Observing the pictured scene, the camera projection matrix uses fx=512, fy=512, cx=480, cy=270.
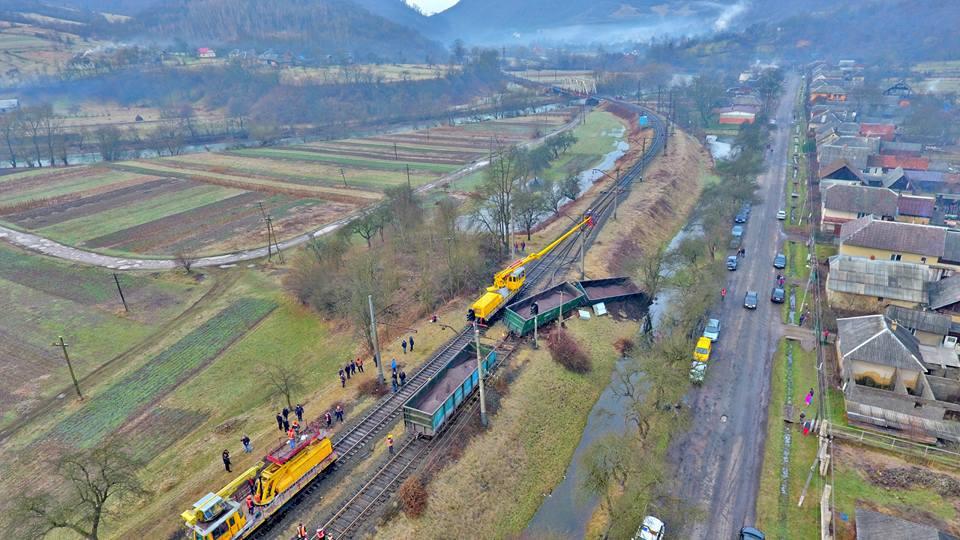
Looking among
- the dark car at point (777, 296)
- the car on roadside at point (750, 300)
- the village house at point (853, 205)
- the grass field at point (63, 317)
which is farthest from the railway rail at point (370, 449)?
the village house at point (853, 205)

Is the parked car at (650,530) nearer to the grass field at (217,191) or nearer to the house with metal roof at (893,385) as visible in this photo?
the house with metal roof at (893,385)

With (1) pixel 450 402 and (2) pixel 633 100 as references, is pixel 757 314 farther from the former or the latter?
(2) pixel 633 100

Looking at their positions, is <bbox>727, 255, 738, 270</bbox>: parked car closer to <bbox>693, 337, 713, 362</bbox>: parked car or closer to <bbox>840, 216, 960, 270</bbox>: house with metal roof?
<bbox>840, 216, 960, 270</bbox>: house with metal roof

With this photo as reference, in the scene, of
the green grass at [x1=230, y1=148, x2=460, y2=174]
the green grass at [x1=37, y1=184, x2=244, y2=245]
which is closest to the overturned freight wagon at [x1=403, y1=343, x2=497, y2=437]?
the green grass at [x1=37, y1=184, x2=244, y2=245]

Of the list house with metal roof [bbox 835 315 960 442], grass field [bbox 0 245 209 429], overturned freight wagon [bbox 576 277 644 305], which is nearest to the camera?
house with metal roof [bbox 835 315 960 442]

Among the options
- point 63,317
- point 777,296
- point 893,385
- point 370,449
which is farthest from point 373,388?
point 777,296

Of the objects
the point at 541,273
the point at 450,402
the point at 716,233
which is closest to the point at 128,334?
the point at 450,402
